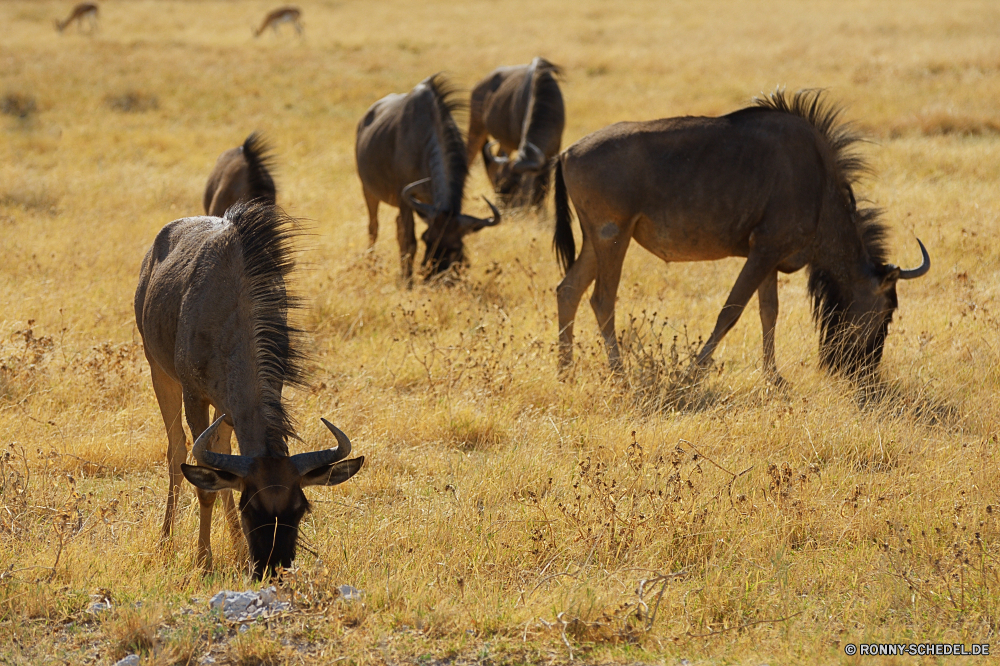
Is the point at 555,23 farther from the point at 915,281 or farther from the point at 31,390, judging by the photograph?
the point at 31,390

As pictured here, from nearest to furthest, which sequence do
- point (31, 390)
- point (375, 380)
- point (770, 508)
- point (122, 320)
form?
point (770, 508) → point (31, 390) → point (375, 380) → point (122, 320)

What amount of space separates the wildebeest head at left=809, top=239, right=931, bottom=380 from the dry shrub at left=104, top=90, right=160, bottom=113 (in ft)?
49.5

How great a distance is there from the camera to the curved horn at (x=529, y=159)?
432 inches

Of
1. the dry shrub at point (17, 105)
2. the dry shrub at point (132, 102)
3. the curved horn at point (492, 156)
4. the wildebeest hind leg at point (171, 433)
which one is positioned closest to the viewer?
the wildebeest hind leg at point (171, 433)

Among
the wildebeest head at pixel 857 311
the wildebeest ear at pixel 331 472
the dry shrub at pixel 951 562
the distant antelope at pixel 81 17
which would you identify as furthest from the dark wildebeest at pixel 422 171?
the distant antelope at pixel 81 17

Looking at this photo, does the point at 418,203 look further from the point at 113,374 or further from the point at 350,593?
the point at 350,593

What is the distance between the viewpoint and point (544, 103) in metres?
12.2

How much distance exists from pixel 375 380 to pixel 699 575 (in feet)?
10.2

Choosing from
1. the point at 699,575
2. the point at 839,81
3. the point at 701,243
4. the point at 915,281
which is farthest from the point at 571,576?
the point at 839,81

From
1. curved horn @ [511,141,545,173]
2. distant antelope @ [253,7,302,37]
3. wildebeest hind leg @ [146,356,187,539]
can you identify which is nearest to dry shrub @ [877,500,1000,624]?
wildebeest hind leg @ [146,356,187,539]

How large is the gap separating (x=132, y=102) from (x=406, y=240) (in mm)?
11622

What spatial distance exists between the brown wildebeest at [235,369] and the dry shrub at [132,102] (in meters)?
14.6

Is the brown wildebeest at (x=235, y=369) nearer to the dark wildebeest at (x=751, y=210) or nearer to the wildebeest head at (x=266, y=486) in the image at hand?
the wildebeest head at (x=266, y=486)

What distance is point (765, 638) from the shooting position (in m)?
3.60
